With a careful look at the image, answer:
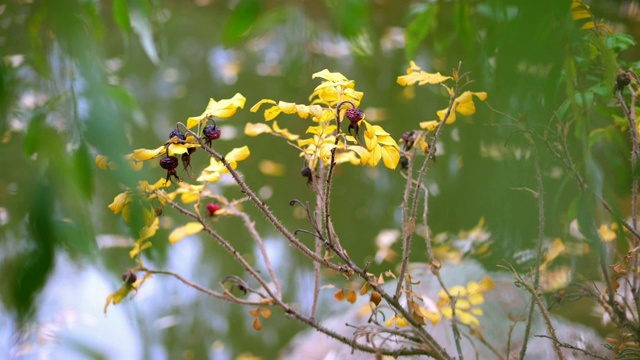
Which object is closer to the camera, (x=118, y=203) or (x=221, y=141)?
(x=118, y=203)

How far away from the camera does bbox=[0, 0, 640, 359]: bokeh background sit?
0.46m

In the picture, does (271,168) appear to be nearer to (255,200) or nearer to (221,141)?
(221,141)

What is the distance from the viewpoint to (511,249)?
46 centimetres

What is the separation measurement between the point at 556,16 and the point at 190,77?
2878 mm

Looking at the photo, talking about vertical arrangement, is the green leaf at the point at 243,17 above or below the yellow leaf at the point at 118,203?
above

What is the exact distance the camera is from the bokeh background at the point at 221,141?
457mm

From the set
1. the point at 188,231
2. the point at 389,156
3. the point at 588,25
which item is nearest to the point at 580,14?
the point at 588,25

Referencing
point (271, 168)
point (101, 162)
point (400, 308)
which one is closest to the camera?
point (101, 162)

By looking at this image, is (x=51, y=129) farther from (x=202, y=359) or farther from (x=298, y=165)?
(x=298, y=165)

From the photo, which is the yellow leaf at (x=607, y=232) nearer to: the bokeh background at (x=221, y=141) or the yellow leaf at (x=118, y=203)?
the bokeh background at (x=221, y=141)

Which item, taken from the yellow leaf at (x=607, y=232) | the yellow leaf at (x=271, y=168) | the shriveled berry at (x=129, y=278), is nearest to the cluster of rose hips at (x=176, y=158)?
the shriveled berry at (x=129, y=278)

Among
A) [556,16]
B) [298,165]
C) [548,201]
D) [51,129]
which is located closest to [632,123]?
[548,201]

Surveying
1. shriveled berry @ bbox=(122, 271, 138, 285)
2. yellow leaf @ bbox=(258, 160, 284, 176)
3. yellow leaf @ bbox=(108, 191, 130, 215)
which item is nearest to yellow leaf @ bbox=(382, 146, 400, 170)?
yellow leaf @ bbox=(108, 191, 130, 215)

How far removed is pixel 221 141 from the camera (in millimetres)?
2521
